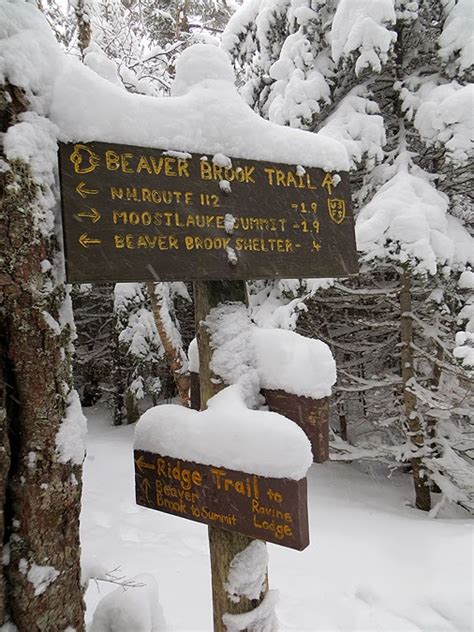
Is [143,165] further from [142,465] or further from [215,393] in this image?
[142,465]

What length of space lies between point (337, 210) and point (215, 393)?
3.77 feet

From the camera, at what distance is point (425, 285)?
6.79 meters

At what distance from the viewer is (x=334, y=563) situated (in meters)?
5.27

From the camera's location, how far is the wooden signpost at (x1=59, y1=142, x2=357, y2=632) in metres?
1.68

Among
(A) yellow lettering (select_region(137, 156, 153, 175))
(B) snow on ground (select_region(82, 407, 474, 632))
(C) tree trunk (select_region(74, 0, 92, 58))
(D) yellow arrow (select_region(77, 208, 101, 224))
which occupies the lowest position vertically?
(B) snow on ground (select_region(82, 407, 474, 632))

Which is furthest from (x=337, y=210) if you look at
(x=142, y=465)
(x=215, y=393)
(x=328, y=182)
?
(x=142, y=465)

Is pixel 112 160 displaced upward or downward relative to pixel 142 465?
upward

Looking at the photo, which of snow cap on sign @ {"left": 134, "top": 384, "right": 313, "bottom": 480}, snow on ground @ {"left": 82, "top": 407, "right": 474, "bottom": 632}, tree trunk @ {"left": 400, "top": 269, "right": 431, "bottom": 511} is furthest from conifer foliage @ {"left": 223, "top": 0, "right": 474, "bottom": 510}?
snow cap on sign @ {"left": 134, "top": 384, "right": 313, "bottom": 480}

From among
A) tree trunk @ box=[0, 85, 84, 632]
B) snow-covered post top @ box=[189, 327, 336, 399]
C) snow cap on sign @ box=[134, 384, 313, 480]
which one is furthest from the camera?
snow-covered post top @ box=[189, 327, 336, 399]

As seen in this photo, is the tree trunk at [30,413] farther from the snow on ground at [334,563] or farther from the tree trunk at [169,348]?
the tree trunk at [169,348]

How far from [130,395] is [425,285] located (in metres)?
9.81

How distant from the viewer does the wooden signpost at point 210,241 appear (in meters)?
1.68

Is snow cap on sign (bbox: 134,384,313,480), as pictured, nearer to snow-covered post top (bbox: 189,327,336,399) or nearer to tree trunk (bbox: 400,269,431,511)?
snow-covered post top (bbox: 189,327,336,399)

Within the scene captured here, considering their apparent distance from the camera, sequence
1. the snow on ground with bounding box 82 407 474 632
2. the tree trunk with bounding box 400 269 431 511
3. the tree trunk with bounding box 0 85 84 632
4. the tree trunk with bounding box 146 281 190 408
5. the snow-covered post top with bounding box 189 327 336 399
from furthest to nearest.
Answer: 1. the tree trunk with bounding box 146 281 190 408
2. the tree trunk with bounding box 400 269 431 511
3. the snow on ground with bounding box 82 407 474 632
4. the snow-covered post top with bounding box 189 327 336 399
5. the tree trunk with bounding box 0 85 84 632
